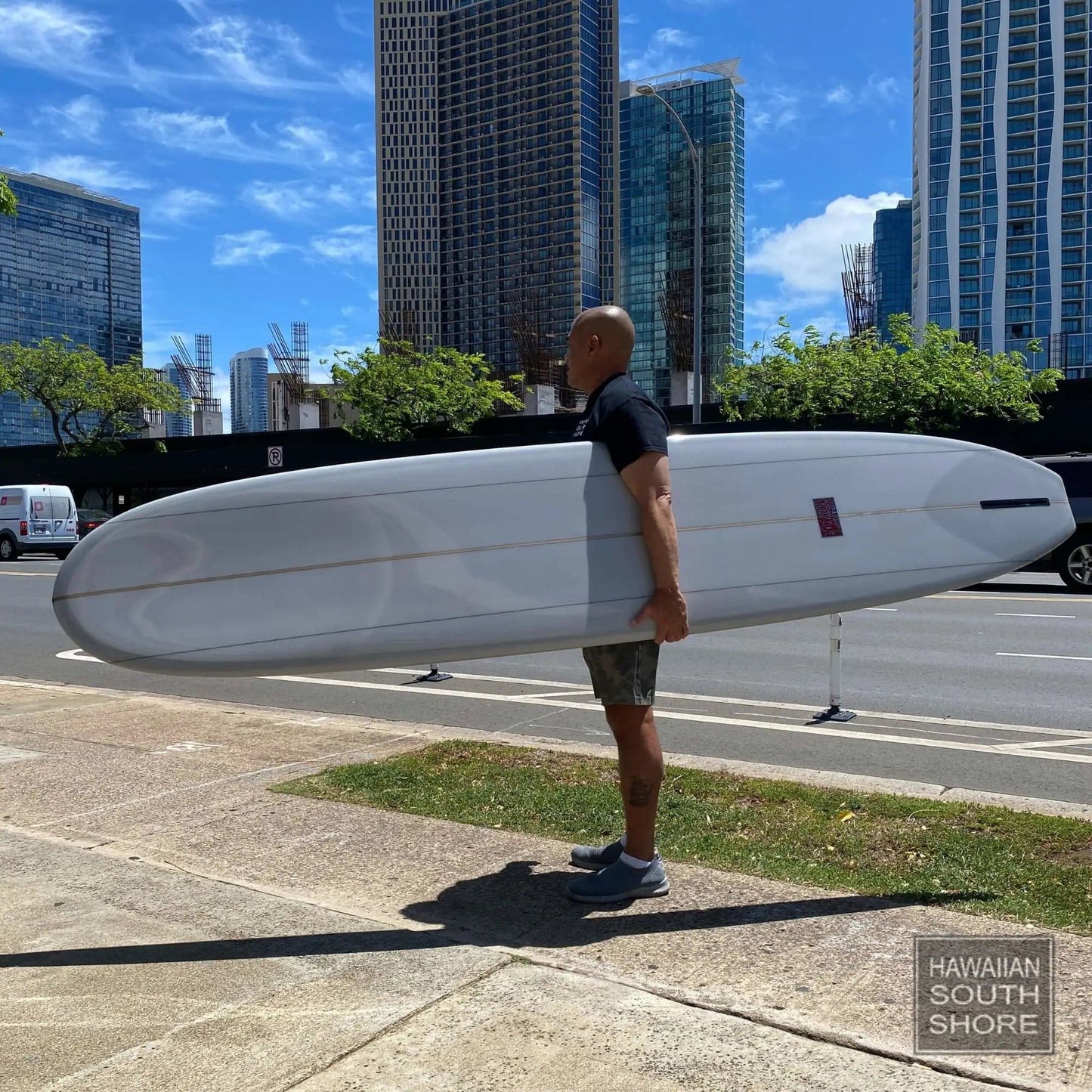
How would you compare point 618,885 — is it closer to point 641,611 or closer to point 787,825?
point 641,611

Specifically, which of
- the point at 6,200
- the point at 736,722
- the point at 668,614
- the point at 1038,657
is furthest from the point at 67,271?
the point at 668,614

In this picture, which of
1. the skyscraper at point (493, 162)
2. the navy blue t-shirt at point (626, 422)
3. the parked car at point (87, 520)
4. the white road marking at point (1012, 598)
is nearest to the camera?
the navy blue t-shirt at point (626, 422)

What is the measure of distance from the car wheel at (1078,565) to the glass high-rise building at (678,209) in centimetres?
10469

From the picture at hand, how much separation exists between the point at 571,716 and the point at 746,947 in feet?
13.6

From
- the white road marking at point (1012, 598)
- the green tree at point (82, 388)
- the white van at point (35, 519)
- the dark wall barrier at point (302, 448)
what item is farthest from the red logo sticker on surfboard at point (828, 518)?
the green tree at point (82, 388)

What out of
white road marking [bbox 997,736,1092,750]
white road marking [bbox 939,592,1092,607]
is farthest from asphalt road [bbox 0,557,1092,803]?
white road marking [bbox 939,592,1092,607]

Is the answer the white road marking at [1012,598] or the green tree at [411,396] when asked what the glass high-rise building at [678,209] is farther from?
the white road marking at [1012,598]

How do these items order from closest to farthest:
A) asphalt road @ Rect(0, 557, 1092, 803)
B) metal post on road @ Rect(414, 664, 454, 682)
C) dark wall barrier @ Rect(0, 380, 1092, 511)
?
asphalt road @ Rect(0, 557, 1092, 803)
metal post on road @ Rect(414, 664, 454, 682)
dark wall barrier @ Rect(0, 380, 1092, 511)

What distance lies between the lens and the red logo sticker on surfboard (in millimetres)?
3768

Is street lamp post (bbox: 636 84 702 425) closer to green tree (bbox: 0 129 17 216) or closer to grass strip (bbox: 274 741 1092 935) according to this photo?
green tree (bbox: 0 129 17 216)

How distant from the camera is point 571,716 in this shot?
7.00 m

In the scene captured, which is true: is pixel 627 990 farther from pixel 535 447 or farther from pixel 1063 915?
pixel 535 447

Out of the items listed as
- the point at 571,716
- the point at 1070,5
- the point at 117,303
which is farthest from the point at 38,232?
the point at 571,716

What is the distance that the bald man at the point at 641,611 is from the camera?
10.3 ft
